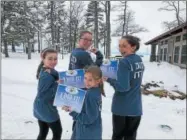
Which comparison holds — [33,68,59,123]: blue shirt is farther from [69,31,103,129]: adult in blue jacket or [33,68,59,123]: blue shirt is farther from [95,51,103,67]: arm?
[95,51,103,67]: arm

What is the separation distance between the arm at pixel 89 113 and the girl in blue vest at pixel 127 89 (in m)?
0.65

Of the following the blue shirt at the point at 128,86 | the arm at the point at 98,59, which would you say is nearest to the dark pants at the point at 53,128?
the blue shirt at the point at 128,86

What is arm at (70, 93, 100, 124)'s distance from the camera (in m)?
2.64

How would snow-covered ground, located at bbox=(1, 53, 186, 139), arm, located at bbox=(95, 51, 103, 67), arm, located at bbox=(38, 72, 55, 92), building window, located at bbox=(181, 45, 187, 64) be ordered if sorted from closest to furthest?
arm, located at bbox=(38, 72, 55, 92)
arm, located at bbox=(95, 51, 103, 67)
snow-covered ground, located at bbox=(1, 53, 186, 139)
building window, located at bbox=(181, 45, 187, 64)

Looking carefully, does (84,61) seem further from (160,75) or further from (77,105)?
(160,75)

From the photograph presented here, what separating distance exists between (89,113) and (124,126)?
101cm

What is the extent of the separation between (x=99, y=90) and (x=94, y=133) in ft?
1.45

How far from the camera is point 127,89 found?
3.27 meters

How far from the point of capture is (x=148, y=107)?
26.9 ft

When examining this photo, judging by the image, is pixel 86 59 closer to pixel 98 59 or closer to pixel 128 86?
pixel 98 59

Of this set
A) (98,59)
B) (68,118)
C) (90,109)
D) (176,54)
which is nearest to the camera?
(90,109)

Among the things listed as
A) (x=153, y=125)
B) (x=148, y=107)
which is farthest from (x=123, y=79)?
(x=148, y=107)

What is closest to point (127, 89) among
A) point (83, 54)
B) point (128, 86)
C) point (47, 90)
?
point (128, 86)

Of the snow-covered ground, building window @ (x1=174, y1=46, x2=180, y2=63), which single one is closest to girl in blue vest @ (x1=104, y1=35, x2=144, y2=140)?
the snow-covered ground
